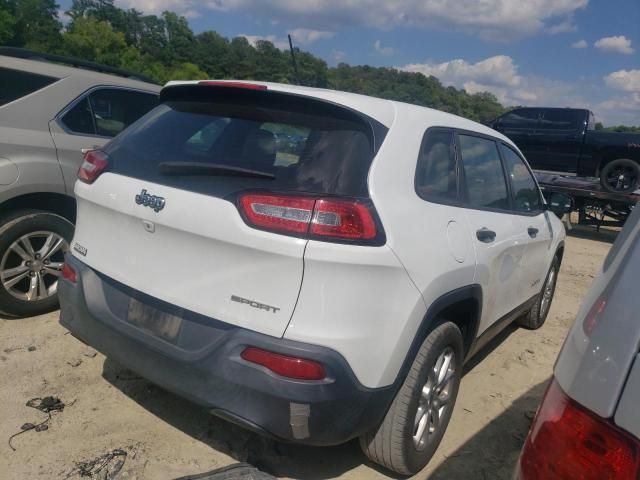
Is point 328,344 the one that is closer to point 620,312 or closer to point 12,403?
point 620,312

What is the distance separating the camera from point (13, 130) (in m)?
3.72

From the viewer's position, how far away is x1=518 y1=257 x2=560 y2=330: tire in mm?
4957

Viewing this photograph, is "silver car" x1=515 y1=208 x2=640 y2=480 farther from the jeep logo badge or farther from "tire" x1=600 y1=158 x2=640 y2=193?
"tire" x1=600 y1=158 x2=640 y2=193

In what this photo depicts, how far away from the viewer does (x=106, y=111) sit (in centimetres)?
445

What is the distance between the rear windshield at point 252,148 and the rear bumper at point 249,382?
0.59 meters

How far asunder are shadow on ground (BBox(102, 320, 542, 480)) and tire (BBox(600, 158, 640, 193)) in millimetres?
8911

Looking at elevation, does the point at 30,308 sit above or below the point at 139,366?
below

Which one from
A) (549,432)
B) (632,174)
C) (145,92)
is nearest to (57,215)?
(145,92)

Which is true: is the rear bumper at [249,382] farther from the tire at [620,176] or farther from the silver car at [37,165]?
the tire at [620,176]

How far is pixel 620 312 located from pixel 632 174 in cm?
1091

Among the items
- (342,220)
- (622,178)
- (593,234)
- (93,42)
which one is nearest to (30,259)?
(342,220)

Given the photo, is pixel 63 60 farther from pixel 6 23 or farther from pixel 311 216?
pixel 6 23

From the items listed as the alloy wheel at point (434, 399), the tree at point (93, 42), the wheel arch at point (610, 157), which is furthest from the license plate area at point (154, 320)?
the tree at point (93, 42)

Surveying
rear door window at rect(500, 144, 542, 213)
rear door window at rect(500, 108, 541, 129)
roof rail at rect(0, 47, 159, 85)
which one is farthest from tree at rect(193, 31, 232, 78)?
rear door window at rect(500, 144, 542, 213)
